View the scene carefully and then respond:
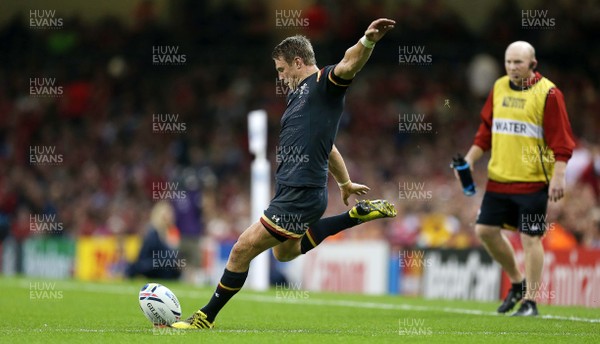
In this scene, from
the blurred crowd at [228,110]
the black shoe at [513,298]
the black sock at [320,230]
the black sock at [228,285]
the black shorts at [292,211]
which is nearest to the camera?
the black shorts at [292,211]

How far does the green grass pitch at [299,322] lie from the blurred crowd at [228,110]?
13.3ft

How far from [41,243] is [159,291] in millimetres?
16917

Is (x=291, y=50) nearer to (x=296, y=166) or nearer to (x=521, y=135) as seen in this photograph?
(x=296, y=166)

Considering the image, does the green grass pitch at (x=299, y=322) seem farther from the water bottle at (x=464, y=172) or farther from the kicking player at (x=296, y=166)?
the water bottle at (x=464, y=172)

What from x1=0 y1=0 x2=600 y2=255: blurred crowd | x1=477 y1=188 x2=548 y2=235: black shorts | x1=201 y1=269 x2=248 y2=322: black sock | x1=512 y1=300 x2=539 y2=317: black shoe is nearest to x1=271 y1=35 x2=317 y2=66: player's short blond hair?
x1=201 y1=269 x2=248 y2=322: black sock

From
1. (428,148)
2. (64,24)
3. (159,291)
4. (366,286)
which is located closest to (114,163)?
(64,24)

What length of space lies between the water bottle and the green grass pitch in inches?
48.3

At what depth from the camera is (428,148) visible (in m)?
20.7

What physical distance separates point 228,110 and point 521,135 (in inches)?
618

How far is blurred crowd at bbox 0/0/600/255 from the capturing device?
1947cm

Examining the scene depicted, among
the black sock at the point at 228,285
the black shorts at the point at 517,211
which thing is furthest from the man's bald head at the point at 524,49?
the black sock at the point at 228,285

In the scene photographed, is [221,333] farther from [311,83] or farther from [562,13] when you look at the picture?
[562,13]

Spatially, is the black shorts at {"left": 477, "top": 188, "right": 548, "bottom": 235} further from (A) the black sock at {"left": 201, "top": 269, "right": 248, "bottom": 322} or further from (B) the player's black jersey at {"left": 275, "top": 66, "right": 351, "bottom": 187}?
(A) the black sock at {"left": 201, "top": 269, "right": 248, "bottom": 322}

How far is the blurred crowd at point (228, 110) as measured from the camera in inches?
766
